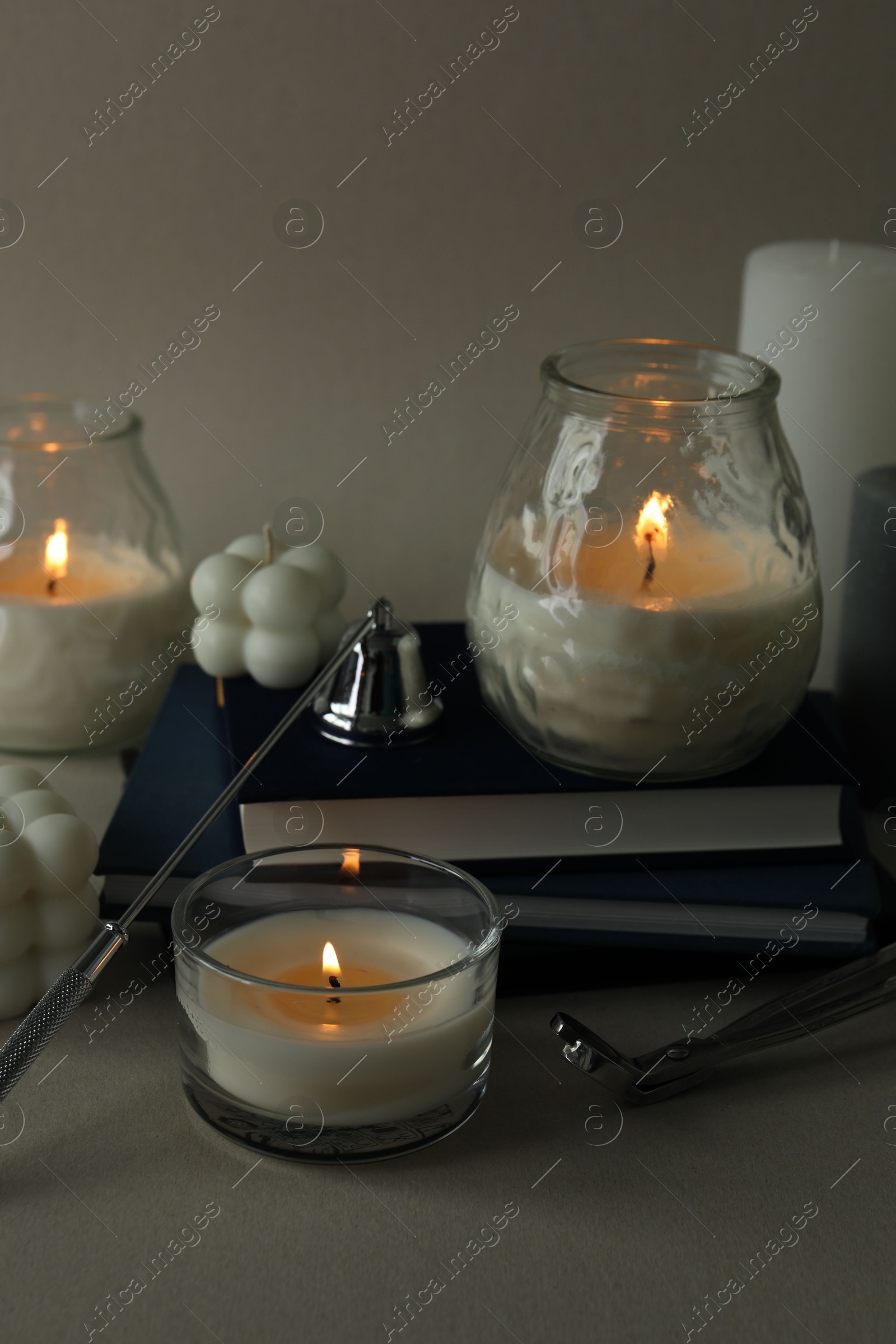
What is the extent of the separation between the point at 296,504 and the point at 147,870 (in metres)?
0.48

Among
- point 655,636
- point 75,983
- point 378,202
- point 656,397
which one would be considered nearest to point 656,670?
point 655,636

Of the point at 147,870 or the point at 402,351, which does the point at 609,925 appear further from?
the point at 402,351

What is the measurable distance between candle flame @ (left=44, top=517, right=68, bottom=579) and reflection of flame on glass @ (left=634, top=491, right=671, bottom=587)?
14.3 inches

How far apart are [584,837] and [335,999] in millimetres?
164

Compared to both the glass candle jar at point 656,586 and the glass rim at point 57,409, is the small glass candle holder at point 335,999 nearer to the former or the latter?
the glass candle jar at point 656,586

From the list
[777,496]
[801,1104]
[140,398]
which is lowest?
[801,1104]

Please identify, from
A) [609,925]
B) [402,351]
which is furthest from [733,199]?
[609,925]

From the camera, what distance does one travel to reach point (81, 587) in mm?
718

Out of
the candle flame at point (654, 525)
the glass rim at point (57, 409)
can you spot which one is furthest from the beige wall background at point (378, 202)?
the candle flame at point (654, 525)

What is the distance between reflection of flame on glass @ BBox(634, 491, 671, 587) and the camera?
1.71ft

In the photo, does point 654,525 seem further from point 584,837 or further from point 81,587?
point 81,587

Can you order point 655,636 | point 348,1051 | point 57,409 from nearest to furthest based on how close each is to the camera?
point 348,1051
point 655,636
point 57,409

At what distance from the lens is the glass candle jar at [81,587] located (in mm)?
696

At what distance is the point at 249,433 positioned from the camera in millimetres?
913
